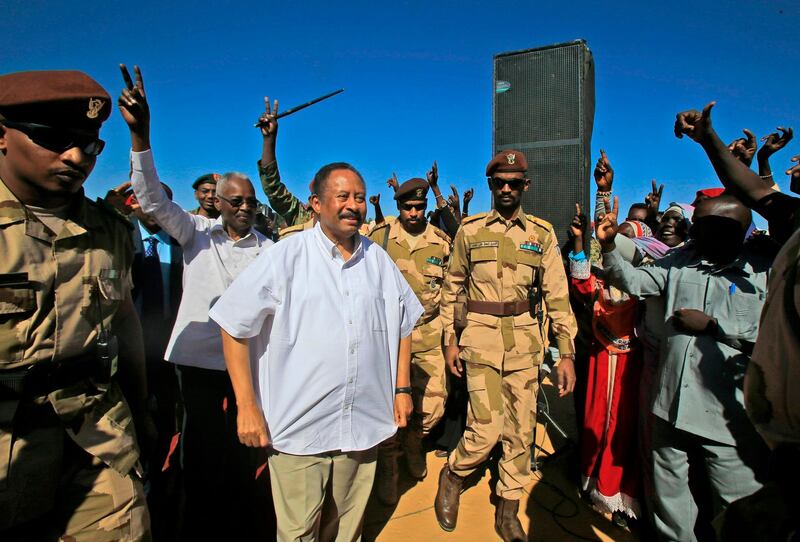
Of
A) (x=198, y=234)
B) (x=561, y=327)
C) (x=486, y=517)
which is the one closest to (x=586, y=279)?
(x=561, y=327)

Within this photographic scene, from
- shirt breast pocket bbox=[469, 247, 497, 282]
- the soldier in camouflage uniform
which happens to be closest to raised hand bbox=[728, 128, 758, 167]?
shirt breast pocket bbox=[469, 247, 497, 282]

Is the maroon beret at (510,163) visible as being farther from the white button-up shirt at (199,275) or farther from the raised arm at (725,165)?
the white button-up shirt at (199,275)

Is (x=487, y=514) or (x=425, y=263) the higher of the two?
(x=425, y=263)

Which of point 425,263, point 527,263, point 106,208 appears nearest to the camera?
point 106,208

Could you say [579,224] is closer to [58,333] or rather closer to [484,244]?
[484,244]

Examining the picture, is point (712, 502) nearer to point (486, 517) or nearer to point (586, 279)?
point (486, 517)

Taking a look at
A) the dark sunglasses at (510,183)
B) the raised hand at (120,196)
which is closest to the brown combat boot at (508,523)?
the dark sunglasses at (510,183)

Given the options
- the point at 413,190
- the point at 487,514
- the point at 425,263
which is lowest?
the point at 487,514

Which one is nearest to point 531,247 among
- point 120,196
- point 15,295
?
point 15,295

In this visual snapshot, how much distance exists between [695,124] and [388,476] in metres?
3.31

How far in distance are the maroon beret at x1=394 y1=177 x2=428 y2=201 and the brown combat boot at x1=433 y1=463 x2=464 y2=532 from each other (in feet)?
8.40

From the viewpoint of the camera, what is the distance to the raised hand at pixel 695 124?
7.70 feet

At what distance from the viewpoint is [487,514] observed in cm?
347

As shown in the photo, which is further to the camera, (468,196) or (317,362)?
(468,196)
